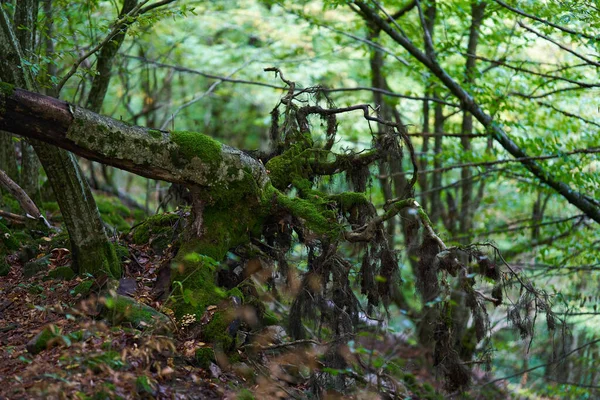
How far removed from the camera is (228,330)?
17.1 feet

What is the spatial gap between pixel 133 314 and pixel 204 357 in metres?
0.71

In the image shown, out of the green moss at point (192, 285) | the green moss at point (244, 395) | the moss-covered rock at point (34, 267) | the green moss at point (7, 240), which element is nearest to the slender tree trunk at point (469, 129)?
the green moss at point (192, 285)

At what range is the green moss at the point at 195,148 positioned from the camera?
5.27 meters

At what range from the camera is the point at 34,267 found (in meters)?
5.84

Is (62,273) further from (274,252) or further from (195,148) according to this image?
(274,252)

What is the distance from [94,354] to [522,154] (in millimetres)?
6827

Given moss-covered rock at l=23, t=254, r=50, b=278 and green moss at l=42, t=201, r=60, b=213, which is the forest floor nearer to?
moss-covered rock at l=23, t=254, r=50, b=278

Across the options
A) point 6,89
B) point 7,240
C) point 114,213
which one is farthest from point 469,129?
point 6,89

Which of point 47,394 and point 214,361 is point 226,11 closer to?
point 214,361

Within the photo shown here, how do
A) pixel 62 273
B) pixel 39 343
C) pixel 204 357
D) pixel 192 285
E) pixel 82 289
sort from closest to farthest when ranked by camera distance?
pixel 39 343, pixel 204 357, pixel 82 289, pixel 192 285, pixel 62 273

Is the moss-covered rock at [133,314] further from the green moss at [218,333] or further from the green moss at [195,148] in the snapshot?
the green moss at [195,148]

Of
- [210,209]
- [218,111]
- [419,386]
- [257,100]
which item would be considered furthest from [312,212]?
[218,111]

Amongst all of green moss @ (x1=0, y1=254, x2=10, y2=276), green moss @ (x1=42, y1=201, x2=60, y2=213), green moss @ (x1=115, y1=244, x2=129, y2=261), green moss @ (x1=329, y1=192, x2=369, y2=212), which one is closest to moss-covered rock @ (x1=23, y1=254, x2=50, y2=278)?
green moss @ (x1=0, y1=254, x2=10, y2=276)

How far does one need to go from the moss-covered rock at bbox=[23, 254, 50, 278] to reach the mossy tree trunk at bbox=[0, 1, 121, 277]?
1.58 feet
